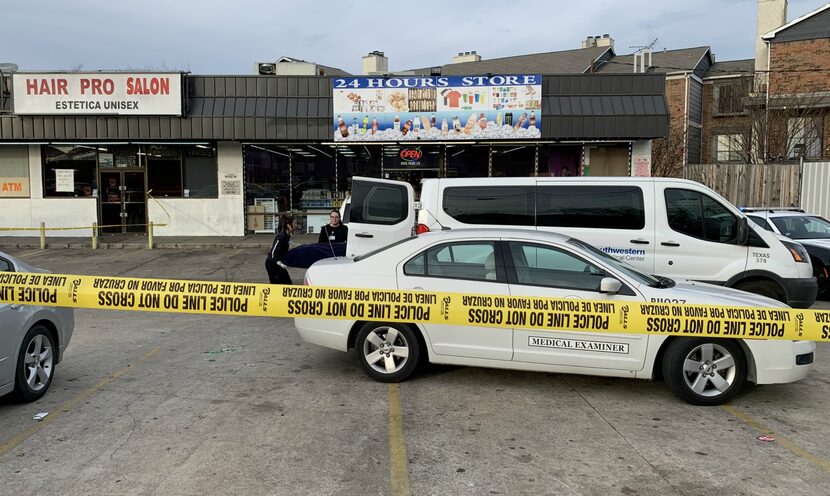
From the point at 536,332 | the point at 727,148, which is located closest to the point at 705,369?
the point at 536,332

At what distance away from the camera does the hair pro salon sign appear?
60.7ft

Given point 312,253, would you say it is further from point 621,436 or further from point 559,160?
point 559,160

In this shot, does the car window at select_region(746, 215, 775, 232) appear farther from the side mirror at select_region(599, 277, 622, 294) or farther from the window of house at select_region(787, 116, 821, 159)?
the window of house at select_region(787, 116, 821, 159)

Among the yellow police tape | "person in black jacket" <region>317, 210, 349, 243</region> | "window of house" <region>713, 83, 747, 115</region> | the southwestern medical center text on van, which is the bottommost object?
the yellow police tape

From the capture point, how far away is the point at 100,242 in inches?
755

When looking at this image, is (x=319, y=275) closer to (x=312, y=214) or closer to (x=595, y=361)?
(x=595, y=361)

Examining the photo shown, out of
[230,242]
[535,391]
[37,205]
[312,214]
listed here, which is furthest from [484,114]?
[37,205]

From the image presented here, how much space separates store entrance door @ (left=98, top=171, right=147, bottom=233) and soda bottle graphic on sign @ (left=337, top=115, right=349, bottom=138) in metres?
7.33

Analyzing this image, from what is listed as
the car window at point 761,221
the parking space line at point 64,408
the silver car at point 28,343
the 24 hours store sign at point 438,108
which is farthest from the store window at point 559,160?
the silver car at point 28,343

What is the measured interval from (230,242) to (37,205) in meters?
7.32

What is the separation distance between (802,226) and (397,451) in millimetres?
11105

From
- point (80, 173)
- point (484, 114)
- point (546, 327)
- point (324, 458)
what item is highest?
point (484, 114)

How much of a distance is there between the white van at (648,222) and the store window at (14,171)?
58.1ft

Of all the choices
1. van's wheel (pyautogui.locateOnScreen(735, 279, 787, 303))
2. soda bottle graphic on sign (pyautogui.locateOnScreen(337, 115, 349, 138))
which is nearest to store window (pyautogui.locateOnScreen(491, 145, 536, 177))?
soda bottle graphic on sign (pyautogui.locateOnScreen(337, 115, 349, 138))
